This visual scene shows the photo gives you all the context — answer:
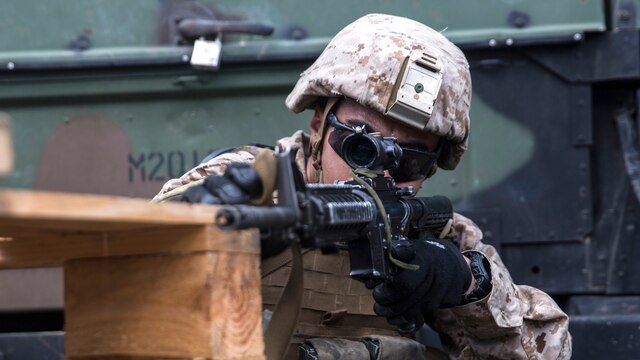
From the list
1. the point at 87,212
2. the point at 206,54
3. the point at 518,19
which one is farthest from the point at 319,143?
the point at 87,212

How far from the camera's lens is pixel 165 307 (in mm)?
1729

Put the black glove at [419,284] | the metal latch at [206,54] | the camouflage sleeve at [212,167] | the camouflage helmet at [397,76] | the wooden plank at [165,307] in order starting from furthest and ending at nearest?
1. the metal latch at [206,54]
2. the camouflage helmet at [397,76]
3. the camouflage sleeve at [212,167]
4. the black glove at [419,284]
5. the wooden plank at [165,307]

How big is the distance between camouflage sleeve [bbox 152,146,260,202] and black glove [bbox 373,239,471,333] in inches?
19.4

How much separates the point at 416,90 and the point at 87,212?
1371 mm

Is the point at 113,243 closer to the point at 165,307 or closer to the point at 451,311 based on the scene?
the point at 165,307

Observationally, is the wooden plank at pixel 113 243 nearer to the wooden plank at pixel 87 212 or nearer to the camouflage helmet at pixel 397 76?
the wooden plank at pixel 87 212

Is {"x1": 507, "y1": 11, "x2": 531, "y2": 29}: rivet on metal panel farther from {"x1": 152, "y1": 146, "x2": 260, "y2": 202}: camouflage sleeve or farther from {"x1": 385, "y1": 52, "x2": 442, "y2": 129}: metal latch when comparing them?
{"x1": 152, "y1": 146, "x2": 260, "y2": 202}: camouflage sleeve

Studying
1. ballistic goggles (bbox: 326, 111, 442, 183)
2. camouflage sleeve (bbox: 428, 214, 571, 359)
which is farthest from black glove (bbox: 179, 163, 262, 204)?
camouflage sleeve (bbox: 428, 214, 571, 359)

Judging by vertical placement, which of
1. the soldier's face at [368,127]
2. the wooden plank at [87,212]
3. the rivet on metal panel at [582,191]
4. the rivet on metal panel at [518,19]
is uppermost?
the rivet on metal panel at [518,19]

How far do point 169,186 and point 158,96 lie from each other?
1092 mm

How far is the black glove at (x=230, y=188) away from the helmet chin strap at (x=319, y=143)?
911 millimetres

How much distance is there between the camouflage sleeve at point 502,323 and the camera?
2758mm

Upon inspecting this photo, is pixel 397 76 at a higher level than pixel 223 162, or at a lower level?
higher

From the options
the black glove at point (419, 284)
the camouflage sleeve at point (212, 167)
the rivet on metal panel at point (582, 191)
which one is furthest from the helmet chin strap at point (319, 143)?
the rivet on metal panel at point (582, 191)
